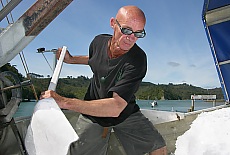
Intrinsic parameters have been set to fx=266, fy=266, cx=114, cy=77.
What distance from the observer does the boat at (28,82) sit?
5.51ft

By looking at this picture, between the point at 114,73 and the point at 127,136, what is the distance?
0.62 metres

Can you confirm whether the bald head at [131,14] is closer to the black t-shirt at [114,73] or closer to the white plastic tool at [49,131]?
the black t-shirt at [114,73]

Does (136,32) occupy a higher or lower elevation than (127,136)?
higher

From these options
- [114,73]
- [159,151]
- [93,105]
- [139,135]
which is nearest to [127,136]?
[139,135]

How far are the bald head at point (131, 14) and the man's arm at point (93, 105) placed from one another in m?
0.50

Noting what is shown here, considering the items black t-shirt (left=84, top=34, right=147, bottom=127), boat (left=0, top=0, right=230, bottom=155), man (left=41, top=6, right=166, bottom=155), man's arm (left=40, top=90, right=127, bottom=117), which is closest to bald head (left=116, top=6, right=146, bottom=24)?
man (left=41, top=6, right=166, bottom=155)

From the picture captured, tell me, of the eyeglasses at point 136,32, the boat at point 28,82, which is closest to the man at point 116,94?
the eyeglasses at point 136,32

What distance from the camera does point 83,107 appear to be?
5.04 ft

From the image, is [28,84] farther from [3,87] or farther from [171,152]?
[171,152]

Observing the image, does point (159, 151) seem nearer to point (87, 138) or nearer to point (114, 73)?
point (87, 138)

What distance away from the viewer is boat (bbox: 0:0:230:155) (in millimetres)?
1679

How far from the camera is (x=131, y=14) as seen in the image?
67.6 inches

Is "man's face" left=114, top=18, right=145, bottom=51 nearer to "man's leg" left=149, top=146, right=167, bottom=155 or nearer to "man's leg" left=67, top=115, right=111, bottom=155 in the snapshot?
"man's leg" left=67, top=115, right=111, bottom=155

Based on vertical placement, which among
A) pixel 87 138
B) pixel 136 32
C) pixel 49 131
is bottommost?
pixel 87 138
